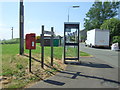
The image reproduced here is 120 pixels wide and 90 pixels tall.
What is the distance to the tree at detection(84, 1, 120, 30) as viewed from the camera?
55.4 metres

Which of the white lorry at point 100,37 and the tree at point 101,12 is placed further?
the tree at point 101,12

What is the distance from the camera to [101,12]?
56.6 m

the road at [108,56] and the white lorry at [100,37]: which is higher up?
the white lorry at [100,37]

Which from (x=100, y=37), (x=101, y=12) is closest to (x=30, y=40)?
(x=100, y=37)

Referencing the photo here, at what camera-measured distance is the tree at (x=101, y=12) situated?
182ft

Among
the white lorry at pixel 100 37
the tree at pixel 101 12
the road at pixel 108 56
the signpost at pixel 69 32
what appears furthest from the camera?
the tree at pixel 101 12

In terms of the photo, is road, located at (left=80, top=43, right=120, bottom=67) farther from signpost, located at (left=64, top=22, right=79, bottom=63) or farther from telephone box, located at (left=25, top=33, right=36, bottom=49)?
telephone box, located at (left=25, top=33, right=36, bottom=49)

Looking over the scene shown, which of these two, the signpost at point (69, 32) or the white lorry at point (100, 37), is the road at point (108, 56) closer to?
the signpost at point (69, 32)

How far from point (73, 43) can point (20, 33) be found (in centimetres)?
373

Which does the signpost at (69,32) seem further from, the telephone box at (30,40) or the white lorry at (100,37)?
the white lorry at (100,37)

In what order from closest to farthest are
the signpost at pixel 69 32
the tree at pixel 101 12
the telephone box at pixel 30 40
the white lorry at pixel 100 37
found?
the telephone box at pixel 30 40 → the signpost at pixel 69 32 → the white lorry at pixel 100 37 → the tree at pixel 101 12

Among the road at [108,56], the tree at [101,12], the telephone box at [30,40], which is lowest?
the road at [108,56]

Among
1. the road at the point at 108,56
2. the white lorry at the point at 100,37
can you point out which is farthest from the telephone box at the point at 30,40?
the white lorry at the point at 100,37

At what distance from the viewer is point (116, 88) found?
4.67 meters
